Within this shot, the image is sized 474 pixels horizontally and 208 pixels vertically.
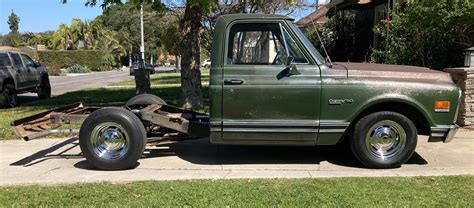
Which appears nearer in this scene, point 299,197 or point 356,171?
point 299,197

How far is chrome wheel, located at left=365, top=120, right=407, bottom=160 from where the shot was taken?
6.03 meters

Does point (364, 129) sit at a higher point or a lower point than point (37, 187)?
higher

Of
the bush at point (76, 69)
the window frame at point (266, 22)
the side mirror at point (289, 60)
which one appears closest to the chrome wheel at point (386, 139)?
the window frame at point (266, 22)

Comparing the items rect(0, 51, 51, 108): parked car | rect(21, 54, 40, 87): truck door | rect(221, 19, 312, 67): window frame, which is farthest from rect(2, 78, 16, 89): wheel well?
rect(221, 19, 312, 67): window frame

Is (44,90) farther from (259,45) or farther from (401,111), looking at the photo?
(401,111)

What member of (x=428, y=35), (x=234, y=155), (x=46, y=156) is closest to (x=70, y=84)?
(x=428, y=35)

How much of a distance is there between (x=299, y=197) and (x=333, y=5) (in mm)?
14123

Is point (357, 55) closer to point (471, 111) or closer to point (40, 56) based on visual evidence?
point (471, 111)

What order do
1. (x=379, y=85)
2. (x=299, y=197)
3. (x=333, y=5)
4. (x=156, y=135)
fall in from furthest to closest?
1. (x=333, y=5)
2. (x=156, y=135)
3. (x=379, y=85)
4. (x=299, y=197)

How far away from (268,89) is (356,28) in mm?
13497

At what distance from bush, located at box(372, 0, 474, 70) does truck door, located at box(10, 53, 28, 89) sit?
10.9 m

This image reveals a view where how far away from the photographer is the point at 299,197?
490 centimetres

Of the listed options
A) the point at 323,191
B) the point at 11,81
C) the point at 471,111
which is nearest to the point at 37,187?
the point at 323,191

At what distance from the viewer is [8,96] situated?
1467 centimetres
